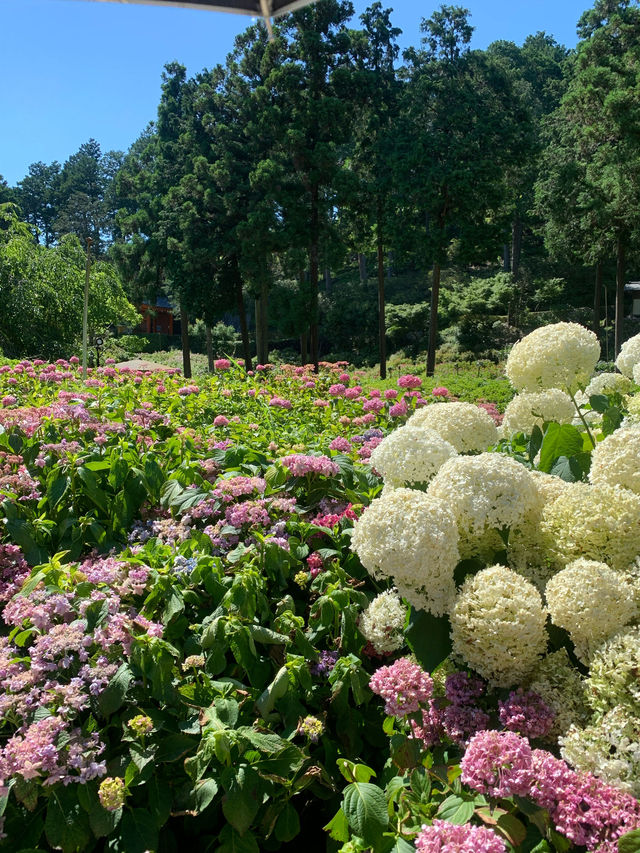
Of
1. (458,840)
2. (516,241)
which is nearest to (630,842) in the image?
(458,840)

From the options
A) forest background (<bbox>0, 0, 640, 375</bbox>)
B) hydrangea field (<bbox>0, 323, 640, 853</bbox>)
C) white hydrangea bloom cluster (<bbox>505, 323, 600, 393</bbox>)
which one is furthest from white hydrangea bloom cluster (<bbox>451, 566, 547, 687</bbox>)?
forest background (<bbox>0, 0, 640, 375</bbox>)

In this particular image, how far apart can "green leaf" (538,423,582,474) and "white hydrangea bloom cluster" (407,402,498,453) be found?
0.53 feet

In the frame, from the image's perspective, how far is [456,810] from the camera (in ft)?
4.12

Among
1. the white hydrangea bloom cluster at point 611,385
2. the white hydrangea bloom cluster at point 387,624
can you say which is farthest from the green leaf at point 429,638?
the white hydrangea bloom cluster at point 611,385

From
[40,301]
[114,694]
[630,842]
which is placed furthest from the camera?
[40,301]

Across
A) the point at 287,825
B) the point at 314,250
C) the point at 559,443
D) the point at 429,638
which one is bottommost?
the point at 287,825

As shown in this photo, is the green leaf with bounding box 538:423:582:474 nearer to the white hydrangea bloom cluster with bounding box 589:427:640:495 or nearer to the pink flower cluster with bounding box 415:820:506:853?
the white hydrangea bloom cluster with bounding box 589:427:640:495

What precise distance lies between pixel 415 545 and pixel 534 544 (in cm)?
42

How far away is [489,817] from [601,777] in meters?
0.22

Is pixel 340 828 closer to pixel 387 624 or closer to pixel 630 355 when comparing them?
pixel 387 624

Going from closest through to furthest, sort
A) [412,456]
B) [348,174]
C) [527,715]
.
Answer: [527,715], [412,456], [348,174]

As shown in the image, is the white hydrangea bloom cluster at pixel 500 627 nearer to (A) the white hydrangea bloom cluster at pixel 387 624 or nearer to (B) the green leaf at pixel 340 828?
(A) the white hydrangea bloom cluster at pixel 387 624

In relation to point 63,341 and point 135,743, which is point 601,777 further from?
point 63,341

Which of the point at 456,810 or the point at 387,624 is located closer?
the point at 456,810
